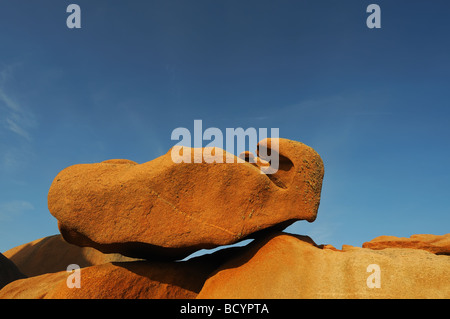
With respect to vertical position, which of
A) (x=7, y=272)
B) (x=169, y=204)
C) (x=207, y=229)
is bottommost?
(x=7, y=272)

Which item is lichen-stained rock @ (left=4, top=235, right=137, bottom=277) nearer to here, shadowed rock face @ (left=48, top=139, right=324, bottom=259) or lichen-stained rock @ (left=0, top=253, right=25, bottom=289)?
lichen-stained rock @ (left=0, top=253, right=25, bottom=289)

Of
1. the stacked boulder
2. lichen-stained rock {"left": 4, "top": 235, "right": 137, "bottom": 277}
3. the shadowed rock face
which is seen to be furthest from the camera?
lichen-stained rock {"left": 4, "top": 235, "right": 137, "bottom": 277}

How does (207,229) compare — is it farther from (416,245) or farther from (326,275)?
(416,245)

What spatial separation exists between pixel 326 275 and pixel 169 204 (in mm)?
3017

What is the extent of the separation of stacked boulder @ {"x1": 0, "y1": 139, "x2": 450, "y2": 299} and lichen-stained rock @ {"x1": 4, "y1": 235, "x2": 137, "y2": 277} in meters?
7.80

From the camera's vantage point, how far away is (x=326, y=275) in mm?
5090

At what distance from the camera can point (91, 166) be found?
651 cm

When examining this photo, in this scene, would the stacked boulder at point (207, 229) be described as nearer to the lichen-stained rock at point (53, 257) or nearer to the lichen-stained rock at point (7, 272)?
the lichen-stained rock at point (7, 272)

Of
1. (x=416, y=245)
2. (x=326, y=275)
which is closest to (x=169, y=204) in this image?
(x=326, y=275)

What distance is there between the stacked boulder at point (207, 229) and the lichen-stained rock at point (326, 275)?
0.02 meters

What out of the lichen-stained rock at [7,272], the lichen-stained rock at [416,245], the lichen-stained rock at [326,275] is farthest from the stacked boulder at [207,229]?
the lichen-stained rock at [7,272]

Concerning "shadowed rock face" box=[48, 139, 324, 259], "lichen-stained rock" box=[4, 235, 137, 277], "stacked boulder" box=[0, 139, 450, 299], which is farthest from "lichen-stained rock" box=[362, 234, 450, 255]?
"lichen-stained rock" box=[4, 235, 137, 277]

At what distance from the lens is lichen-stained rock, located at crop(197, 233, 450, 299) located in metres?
4.60

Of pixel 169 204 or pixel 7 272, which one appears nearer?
pixel 169 204
